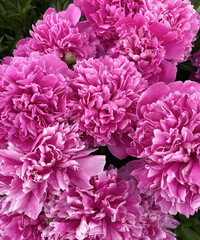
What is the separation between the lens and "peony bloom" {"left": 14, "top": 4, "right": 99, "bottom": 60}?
2.08 ft

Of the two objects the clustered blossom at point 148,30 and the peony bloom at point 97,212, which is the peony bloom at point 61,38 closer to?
the clustered blossom at point 148,30

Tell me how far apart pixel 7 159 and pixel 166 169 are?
0.26 m

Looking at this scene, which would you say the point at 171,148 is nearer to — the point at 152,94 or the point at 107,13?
the point at 152,94

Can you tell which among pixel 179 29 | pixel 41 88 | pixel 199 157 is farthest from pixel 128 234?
pixel 179 29

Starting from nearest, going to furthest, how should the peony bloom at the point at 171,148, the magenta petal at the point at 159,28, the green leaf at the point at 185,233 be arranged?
the peony bloom at the point at 171,148
the magenta petal at the point at 159,28
the green leaf at the point at 185,233

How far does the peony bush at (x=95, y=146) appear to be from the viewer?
485 mm

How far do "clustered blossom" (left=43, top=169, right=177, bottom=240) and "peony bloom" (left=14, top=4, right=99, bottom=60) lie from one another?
281mm

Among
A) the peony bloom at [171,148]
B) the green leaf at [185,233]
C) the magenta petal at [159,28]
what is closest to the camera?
the peony bloom at [171,148]

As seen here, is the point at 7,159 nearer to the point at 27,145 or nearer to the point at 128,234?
the point at 27,145

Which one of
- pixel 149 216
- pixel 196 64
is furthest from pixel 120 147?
pixel 196 64

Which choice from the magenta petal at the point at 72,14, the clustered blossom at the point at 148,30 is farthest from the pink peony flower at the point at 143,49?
the magenta petal at the point at 72,14

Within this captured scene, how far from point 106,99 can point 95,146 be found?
9 centimetres

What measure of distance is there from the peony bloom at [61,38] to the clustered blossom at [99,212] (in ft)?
0.92

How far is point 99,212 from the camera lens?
520mm
